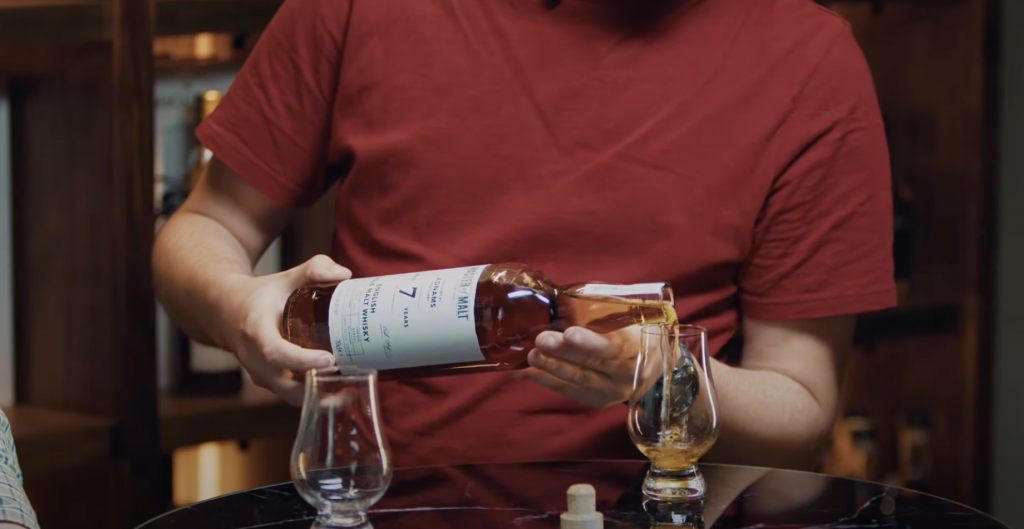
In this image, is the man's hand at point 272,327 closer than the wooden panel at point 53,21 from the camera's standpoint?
Yes

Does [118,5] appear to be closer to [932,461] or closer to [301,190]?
[301,190]

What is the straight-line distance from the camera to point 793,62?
1234 mm

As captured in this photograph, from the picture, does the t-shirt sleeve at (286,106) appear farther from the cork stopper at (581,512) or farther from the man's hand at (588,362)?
the cork stopper at (581,512)

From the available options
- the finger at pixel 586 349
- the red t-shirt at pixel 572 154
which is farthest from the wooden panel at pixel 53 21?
the finger at pixel 586 349

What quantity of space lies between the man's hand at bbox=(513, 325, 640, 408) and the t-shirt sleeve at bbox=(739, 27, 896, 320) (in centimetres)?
36

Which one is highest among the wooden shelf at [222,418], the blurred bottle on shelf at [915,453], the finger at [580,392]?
the finger at [580,392]

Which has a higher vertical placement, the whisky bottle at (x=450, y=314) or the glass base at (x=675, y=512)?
the whisky bottle at (x=450, y=314)

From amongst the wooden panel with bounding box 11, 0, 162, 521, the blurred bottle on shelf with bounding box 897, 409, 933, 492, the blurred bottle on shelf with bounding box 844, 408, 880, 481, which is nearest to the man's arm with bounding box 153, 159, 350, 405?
the wooden panel with bounding box 11, 0, 162, 521

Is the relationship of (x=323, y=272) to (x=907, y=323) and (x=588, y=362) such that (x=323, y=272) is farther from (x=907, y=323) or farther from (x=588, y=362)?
(x=907, y=323)

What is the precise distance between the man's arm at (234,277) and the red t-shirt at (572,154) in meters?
0.04

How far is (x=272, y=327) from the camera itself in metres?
0.90

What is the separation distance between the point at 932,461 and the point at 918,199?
53 centimetres

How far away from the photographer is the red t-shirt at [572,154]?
1148mm

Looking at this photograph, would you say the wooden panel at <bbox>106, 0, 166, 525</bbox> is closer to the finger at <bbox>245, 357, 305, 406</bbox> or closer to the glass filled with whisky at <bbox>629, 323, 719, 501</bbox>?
the finger at <bbox>245, 357, 305, 406</bbox>
